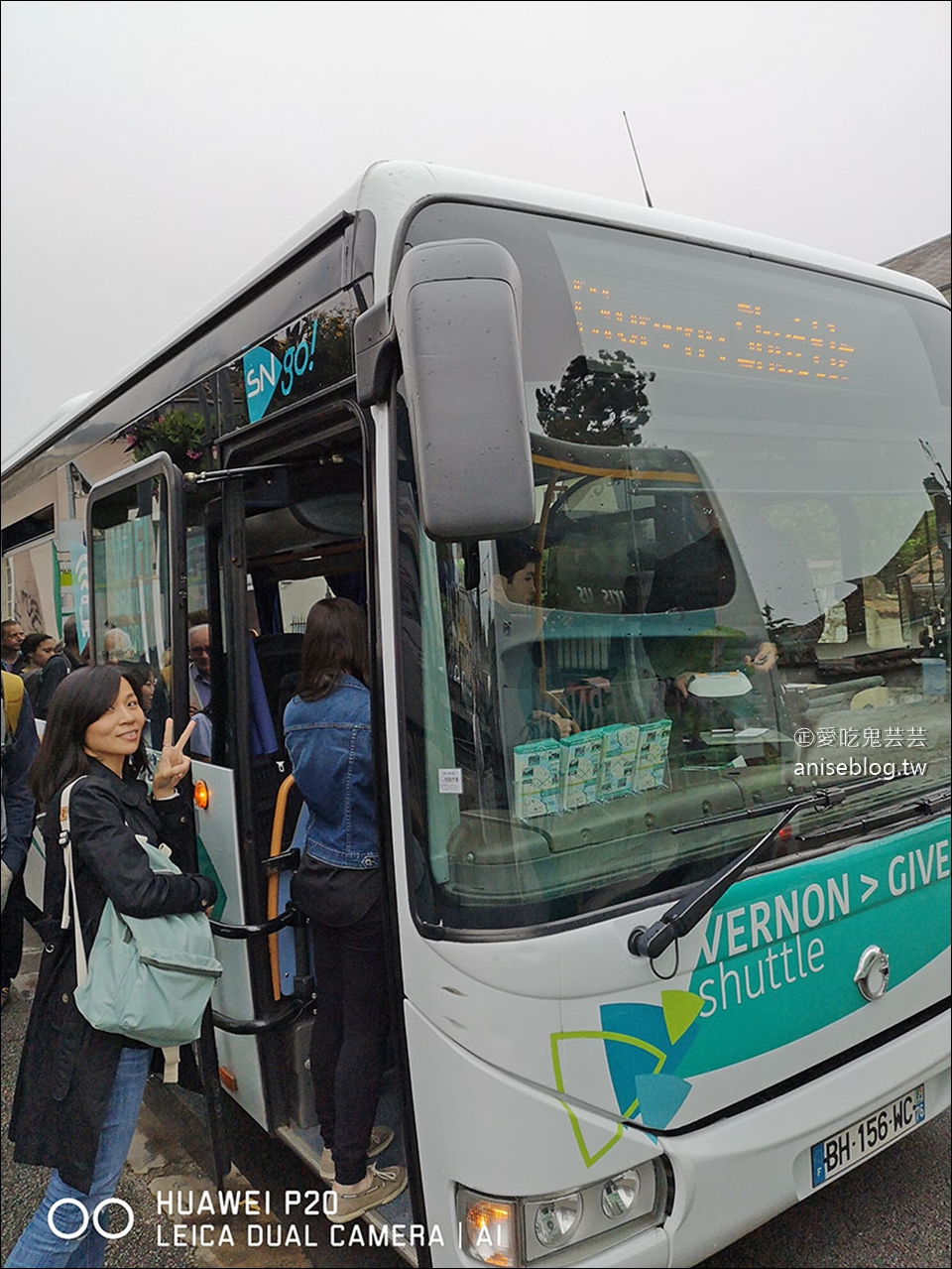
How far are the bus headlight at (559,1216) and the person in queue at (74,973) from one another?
1031 millimetres

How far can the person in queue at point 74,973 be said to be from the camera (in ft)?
8.62

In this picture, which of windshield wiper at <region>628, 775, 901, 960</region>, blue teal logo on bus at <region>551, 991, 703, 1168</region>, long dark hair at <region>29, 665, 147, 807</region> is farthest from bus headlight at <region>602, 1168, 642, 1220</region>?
long dark hair at <region>29, 665, 147, 807</region>

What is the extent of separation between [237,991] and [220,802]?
2.09ft

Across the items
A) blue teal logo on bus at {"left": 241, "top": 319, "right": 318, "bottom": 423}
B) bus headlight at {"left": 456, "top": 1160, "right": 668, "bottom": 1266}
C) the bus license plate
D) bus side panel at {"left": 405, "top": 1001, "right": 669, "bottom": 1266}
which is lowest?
the bus license plate

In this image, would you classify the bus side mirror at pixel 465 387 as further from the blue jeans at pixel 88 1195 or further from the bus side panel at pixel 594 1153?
the blue jeans at pixel 88 1195

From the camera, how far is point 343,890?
2980 millimetres

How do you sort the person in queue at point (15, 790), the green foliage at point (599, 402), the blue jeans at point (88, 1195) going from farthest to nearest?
the person in queue at point (15, 790), the blue jeans at point (88, 1195), the green foliage at point (599, 402)

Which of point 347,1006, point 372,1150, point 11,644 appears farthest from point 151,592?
point 11,644

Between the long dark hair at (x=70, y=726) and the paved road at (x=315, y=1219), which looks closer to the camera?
the long dark hair at (x=70, y=726)

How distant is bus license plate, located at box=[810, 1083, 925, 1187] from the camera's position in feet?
8.54

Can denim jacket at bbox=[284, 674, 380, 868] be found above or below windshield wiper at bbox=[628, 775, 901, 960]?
above

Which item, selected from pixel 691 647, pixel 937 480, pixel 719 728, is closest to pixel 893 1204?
pixel 719 728

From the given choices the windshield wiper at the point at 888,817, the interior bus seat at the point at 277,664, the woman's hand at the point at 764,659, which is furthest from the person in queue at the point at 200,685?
the windshield wiper at the point at 888,817

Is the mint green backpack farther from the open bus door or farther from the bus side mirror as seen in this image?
the bus side mirror
